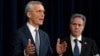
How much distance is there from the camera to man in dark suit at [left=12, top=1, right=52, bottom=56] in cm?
272

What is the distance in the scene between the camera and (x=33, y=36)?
9.48 feet

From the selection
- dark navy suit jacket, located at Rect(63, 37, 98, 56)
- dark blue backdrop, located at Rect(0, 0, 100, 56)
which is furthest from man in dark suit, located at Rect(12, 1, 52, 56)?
dark blue backdrop, located at Rect(0, 0, 100, 56)

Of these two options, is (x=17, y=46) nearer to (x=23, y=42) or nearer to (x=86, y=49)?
(x=23, y=42)

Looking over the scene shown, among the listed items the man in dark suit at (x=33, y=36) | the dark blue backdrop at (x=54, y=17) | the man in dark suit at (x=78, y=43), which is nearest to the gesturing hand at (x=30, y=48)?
the man in dark suit at (x=33, y=36)

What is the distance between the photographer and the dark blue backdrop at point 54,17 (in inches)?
144

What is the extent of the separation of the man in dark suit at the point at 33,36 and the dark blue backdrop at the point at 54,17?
0.69 metres

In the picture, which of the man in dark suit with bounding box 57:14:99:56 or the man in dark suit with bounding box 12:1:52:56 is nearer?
the man in dark suit with bounding box 12:1:52:56

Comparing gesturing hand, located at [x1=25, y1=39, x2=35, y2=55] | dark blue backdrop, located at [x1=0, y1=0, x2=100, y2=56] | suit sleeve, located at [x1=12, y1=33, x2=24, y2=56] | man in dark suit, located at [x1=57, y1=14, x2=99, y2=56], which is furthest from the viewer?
dark blue backdrop, located at [x1=0, y1=0, x2=100, y2=56]

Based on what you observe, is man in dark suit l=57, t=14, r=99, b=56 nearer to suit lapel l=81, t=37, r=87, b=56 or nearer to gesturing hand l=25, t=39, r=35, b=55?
suit lapel l=81, t=37, r=87, b=56

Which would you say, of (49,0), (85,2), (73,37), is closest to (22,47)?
(73,37)

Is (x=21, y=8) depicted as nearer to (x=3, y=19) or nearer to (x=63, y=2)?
(x=3, y=19)

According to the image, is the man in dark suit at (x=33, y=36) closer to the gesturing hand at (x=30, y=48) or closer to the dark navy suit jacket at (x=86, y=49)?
the gesturing hand at (x=30, y=48)

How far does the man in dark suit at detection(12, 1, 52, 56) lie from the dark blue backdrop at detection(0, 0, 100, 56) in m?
0.69

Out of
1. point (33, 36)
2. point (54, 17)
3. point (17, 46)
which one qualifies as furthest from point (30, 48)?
point (54, 17)
